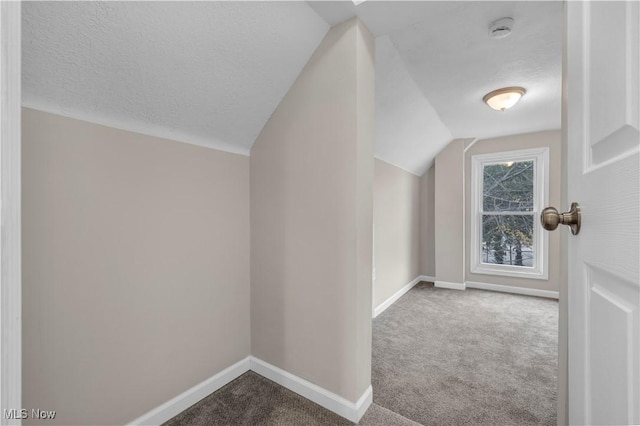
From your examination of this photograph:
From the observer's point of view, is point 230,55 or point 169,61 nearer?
point 169,61

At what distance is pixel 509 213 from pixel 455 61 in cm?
288

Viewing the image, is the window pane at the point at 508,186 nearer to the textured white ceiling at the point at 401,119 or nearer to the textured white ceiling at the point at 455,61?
the textured white ceiling at the point at 455,61

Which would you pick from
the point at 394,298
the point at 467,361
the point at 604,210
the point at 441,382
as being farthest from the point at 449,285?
the point at 604,210

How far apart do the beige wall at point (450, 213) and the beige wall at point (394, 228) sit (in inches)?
13.5

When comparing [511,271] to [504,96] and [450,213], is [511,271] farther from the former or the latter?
[504,96]

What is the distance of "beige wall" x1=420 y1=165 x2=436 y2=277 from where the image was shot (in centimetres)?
466

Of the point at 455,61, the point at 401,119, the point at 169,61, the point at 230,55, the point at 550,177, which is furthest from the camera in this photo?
the point at 550,177

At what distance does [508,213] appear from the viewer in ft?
13.4

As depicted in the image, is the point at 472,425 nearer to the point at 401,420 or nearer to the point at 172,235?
the point at 401,420

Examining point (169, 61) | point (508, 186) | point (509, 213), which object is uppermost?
point (169, 61)

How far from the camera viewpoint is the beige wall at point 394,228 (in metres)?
3.26

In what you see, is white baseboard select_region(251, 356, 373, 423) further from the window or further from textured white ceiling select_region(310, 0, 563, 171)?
the window

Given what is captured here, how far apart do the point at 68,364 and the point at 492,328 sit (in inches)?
127

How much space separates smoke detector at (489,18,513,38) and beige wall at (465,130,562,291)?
2760mm
